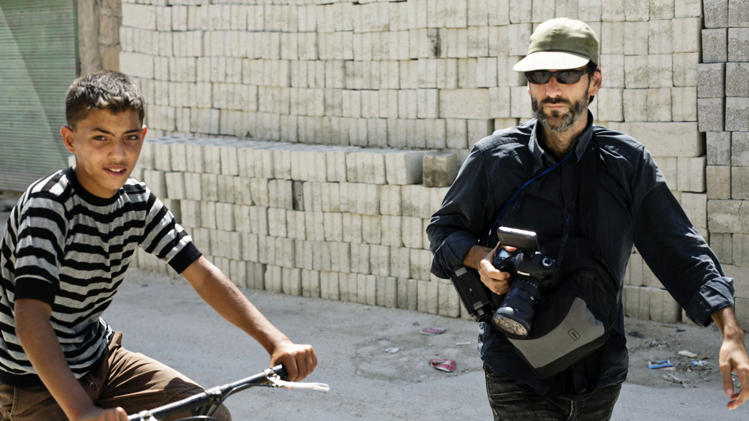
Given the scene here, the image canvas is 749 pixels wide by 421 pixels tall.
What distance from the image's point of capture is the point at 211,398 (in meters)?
2.50

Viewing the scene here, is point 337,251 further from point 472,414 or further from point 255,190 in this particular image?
point 472,414

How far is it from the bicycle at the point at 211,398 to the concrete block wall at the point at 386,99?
5.00m

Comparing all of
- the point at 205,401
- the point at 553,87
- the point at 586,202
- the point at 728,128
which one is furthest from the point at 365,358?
the point at 205,401

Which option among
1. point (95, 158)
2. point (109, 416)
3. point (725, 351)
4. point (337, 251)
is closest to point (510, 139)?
point (725, 351)

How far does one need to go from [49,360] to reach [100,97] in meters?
0.74

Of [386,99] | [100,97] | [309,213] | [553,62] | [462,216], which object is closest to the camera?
[100,97]

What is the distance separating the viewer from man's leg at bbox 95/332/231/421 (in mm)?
2967

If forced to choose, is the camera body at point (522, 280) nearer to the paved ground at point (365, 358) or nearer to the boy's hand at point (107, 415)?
the boy's hand at point (107, 415)

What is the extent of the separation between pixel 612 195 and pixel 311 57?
598 cm

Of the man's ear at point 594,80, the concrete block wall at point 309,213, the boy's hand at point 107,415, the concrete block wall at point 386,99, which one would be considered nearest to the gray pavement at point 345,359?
the concrete block wall at point 309,213

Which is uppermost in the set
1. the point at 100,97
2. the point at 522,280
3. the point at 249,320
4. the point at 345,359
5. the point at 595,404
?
the point at 100,97

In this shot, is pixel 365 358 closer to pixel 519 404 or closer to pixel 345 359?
pixel 345 359

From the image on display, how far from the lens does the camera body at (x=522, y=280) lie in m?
2.78

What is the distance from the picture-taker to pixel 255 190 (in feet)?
28.9
